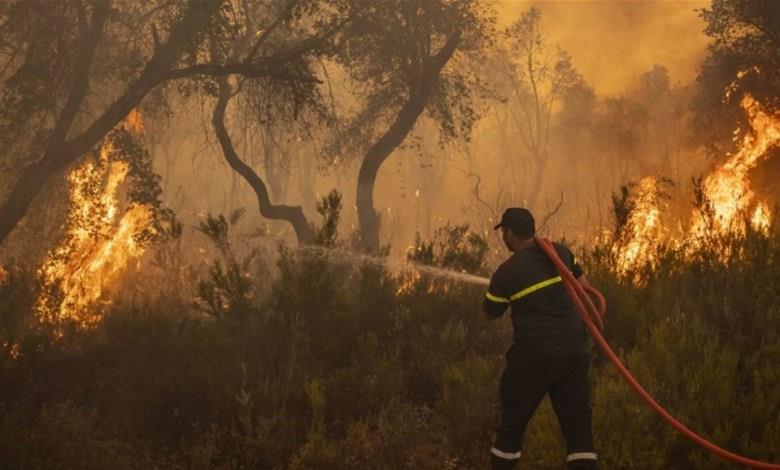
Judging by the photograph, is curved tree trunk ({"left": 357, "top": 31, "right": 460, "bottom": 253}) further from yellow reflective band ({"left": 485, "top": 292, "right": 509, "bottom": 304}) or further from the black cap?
yellow reflective band ({"left": 485, "top": 292, "right": 509, "bottom": 304})

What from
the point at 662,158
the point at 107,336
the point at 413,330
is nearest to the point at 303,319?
the point at 413,330

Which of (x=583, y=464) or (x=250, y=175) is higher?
(x=250, y=175)

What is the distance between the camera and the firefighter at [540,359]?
15.7 ft

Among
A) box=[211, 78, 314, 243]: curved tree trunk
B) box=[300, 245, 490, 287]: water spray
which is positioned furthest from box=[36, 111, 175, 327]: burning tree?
box=[300, 245, 490, 287]: water spray

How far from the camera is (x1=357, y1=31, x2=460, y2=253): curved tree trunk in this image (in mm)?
16422

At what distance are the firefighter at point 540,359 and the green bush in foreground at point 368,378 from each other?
2.52 ft

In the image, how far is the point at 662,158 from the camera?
111 ft

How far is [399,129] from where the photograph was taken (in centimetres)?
1641

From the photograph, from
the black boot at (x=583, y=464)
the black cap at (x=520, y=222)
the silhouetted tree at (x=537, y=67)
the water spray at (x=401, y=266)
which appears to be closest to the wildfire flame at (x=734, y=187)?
the water spray at (x=401, y=266)

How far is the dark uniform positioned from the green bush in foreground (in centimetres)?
77

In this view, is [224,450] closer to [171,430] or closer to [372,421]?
[171,430]

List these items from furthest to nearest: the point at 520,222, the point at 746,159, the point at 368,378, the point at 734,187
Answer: the point at 746,159
the point at 734,187
the point at 368,378
the point at 520,222

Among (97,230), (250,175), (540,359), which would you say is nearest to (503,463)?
(540,359)

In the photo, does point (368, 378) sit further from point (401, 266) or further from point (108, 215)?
point (108, 215)
